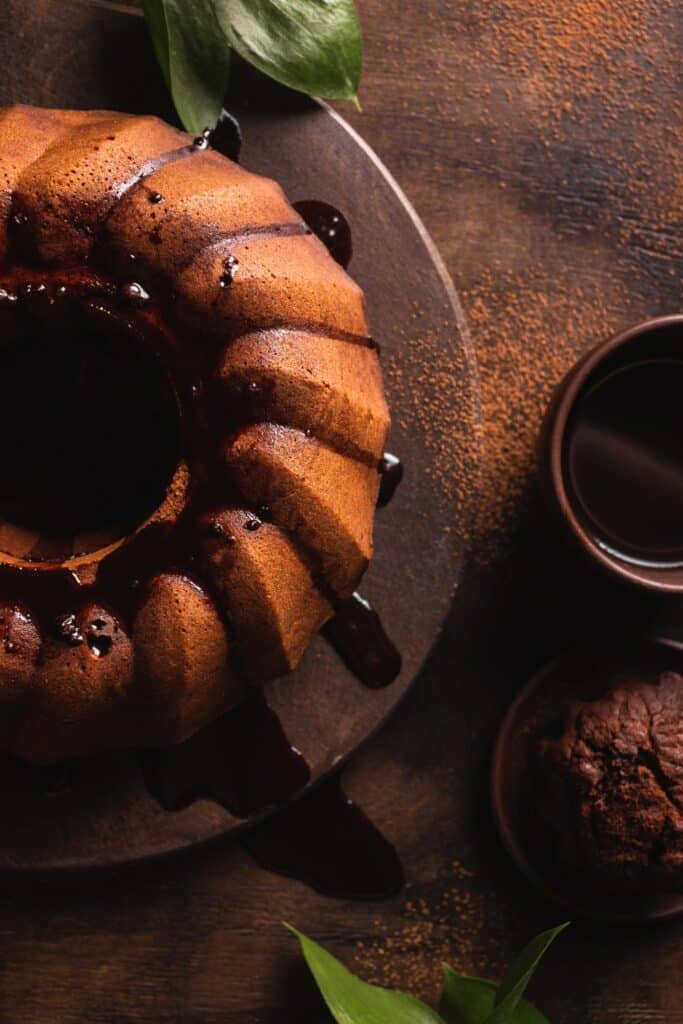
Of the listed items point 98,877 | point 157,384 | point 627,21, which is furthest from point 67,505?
point 627,21

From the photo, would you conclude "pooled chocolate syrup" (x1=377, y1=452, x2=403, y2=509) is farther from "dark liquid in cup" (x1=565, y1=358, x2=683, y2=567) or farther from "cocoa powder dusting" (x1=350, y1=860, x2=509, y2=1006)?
"cocoa powder dusting" (x1=350, y1=860, x2=509, y2=1006)

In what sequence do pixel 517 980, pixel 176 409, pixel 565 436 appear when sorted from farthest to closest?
pixel 565 436 → pixel 517 980 → pixel 176 409

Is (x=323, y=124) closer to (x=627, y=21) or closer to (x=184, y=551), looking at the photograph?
(x=627, y=21)

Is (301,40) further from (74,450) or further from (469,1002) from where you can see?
(469,1002)

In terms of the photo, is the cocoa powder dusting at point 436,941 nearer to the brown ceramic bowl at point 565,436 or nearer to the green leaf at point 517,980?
the green leaf at point 517,980

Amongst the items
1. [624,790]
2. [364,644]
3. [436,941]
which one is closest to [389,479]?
[364,644]

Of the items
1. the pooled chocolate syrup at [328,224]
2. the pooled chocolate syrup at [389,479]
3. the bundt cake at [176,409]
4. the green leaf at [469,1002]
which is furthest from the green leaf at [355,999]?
the pooled chocolate syrup at [328,224]
